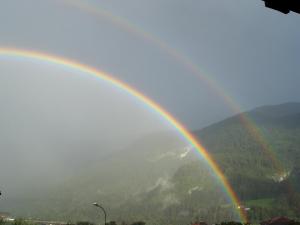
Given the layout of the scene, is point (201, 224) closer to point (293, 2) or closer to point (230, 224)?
point (230, 224)

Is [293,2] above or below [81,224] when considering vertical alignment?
below

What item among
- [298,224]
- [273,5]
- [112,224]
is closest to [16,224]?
[112,224]

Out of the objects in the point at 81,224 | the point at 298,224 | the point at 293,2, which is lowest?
the point at 293,2

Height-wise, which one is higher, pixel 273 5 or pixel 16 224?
pixel 16 224

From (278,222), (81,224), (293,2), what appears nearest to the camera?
(293,2)

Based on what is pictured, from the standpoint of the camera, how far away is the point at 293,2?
526 cm

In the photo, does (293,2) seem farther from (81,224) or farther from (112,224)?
(81,224)

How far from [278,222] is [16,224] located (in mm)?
94450

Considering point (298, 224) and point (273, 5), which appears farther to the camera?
point (298, 224)

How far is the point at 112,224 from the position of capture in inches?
6727

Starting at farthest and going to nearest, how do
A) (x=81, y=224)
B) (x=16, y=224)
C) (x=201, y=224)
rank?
1. (x=81, y=224)
2. (x=201, y=224)
3. (x=16, y=224)

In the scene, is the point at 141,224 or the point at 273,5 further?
the point at 141,224

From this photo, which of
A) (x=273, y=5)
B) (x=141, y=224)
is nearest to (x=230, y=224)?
(x=141, y=224)

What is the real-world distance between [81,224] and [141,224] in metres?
29.4
